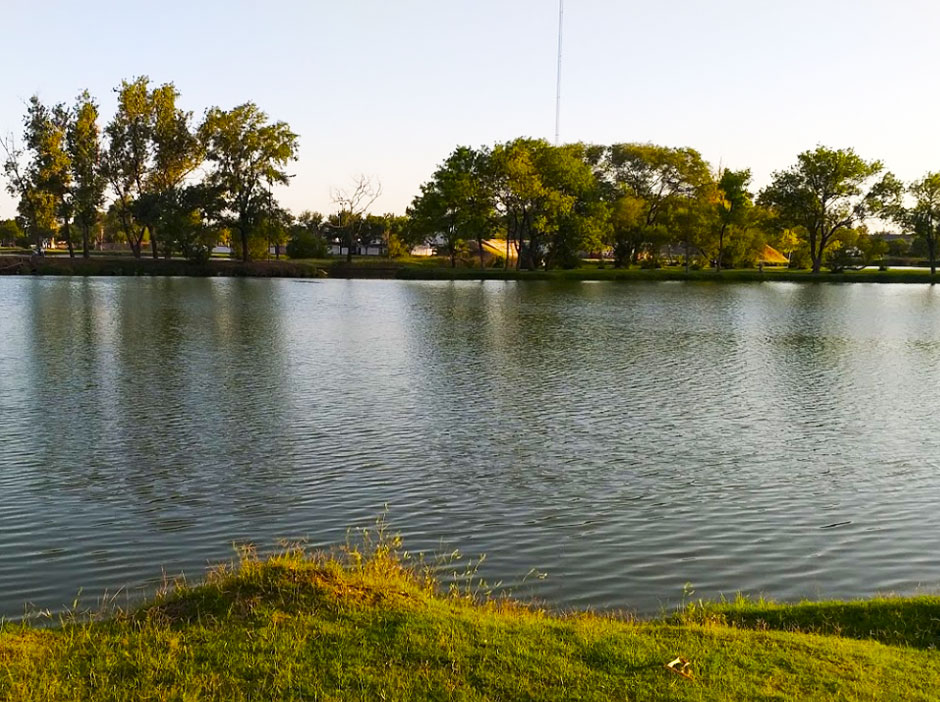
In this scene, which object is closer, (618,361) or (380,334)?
(618,361)

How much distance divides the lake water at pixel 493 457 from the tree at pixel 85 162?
73.5 meters

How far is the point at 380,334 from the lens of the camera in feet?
150

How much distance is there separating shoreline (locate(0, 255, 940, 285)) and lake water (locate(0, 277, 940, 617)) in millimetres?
65131

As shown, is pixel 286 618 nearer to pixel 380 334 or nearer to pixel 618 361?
pixel 618 361

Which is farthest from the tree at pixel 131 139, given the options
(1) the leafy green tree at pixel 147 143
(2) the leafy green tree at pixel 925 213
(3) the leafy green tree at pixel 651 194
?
(2) the leafy green tree at pixel 925 213

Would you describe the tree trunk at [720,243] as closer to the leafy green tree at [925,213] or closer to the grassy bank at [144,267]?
the leafy green tree at [925,213]

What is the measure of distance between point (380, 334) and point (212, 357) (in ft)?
40.5

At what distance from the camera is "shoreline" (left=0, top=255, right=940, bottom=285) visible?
350 feet

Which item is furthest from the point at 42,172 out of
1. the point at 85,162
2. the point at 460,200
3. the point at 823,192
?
the point at 823,192

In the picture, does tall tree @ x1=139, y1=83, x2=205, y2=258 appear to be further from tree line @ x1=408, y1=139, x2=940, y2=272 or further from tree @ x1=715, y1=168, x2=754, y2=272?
tree @ x1=715, y1=168, x2=754, y2=272

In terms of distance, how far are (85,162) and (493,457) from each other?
355 feet

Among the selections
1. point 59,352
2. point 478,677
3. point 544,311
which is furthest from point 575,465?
point 544,311

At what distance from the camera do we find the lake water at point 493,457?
12.8m

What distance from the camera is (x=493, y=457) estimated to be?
19500 millimetres
